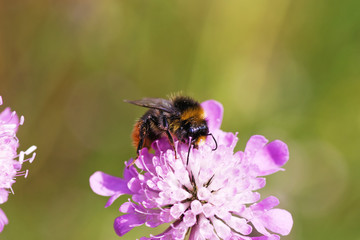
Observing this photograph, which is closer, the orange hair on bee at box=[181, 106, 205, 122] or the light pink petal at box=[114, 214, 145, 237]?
the light pink petal at box=[114, 214, 145, 237]

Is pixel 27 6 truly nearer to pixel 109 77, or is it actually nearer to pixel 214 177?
pixel 109 77

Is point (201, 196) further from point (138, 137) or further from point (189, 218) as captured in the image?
point (138, 137)

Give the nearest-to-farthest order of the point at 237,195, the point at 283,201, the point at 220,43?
1. the point at 237,195
2. the point at 283,201
3. the point at 220,43

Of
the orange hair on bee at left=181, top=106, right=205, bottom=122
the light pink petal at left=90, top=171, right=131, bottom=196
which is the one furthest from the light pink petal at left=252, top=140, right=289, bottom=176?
the light pink petal at left=90, top=171, right=131, bottom=196

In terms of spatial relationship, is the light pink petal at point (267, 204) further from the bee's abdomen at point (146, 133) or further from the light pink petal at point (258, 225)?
the bee's abdomen at point (146, 133)

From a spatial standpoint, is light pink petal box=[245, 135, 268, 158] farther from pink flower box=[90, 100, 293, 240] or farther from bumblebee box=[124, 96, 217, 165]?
bumblebee box=[124, 96, 217, 165]

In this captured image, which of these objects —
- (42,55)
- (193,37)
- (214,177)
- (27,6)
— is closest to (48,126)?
(42,55)

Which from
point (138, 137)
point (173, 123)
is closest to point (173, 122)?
point (173, 123)
